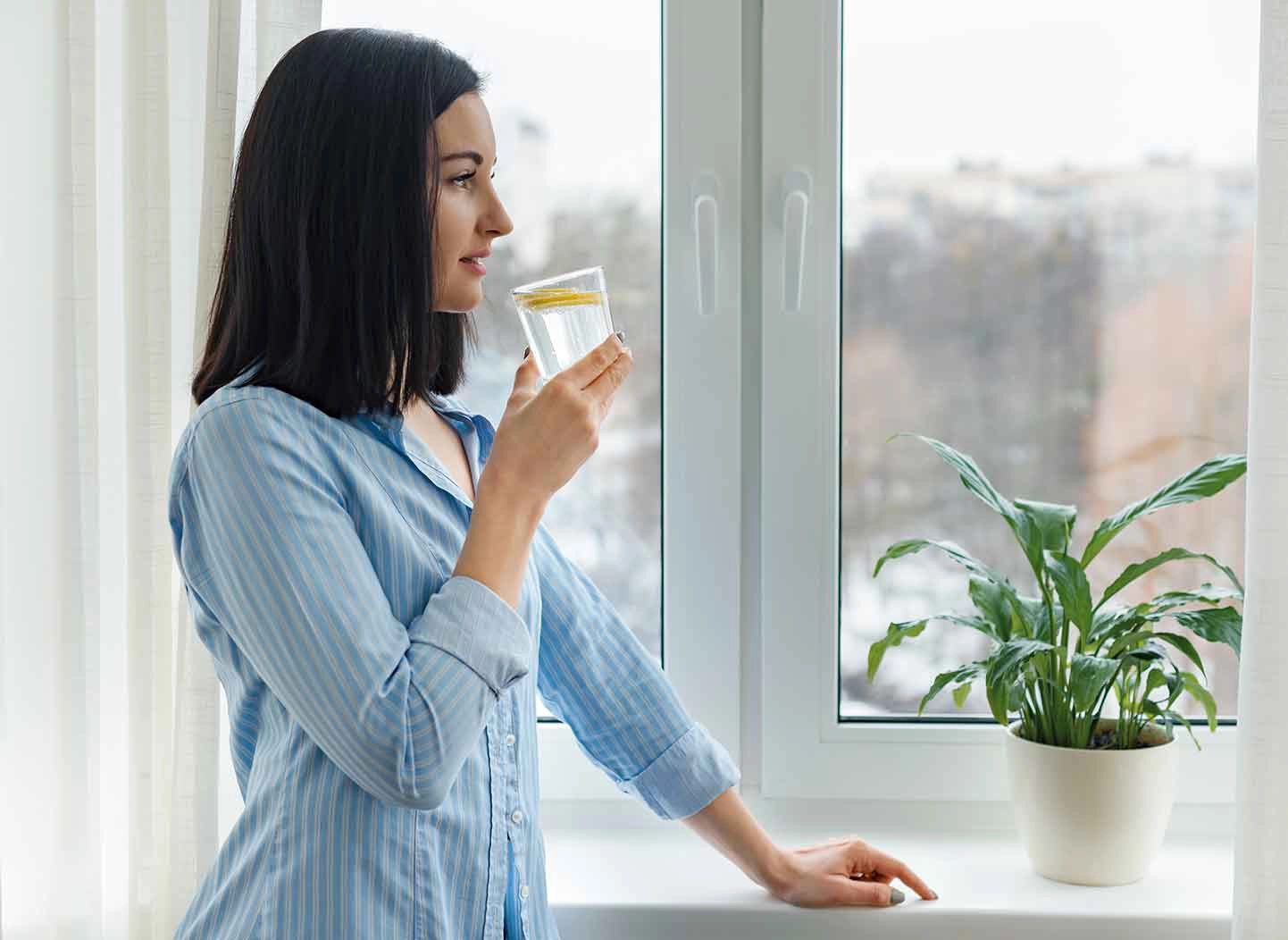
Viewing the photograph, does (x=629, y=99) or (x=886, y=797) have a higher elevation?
(x=629, y=99)

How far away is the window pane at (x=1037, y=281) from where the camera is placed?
149 centimetres

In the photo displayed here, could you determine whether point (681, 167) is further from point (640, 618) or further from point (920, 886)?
point (920, 886)

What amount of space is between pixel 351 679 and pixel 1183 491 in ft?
2.99

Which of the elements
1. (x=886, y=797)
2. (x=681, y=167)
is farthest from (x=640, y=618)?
(x=681, y=167)

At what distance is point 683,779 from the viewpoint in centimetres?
126

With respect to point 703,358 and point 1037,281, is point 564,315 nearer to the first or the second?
point 703,358

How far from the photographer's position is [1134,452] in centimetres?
153

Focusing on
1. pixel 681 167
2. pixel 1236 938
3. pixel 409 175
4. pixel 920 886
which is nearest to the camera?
pixel 409 175

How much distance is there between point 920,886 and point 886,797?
238 millimetres

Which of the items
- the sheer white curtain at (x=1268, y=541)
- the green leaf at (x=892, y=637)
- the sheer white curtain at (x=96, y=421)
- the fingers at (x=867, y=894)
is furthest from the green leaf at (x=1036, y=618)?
the sheer white curtain at (x=96, y=421)

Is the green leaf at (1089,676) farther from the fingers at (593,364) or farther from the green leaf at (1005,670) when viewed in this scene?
the fingers at (593,364)

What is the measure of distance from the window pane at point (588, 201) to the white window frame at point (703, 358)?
0.04 metres

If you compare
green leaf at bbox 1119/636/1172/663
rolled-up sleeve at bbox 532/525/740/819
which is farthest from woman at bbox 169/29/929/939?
green leaf at bbox 1119/636/1172/663

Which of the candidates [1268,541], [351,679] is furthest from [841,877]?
[351,679]
